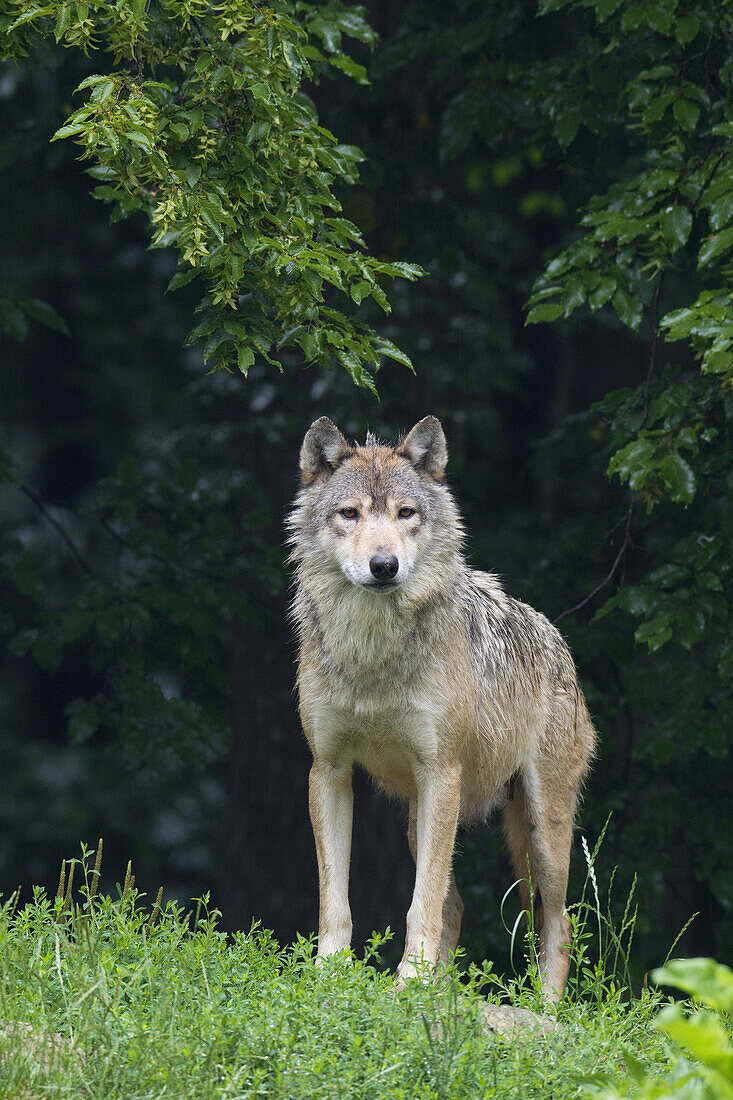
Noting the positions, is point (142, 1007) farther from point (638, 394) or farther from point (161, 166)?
point (638, 394)

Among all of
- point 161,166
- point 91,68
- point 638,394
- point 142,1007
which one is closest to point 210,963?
point 142,1007

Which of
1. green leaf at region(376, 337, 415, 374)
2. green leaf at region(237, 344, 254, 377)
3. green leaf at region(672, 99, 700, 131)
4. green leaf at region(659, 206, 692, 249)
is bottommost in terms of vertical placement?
green leaf at region(237, 344, 254, 377)

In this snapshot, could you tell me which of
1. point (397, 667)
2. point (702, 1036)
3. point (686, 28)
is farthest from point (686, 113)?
point (702, 1036)

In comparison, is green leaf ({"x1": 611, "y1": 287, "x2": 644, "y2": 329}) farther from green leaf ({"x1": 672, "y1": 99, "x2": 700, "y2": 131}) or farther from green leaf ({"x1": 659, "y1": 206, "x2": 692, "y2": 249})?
green leaf ({"x1": 672, "y1": 99, "x2": 700, "y2": 131})

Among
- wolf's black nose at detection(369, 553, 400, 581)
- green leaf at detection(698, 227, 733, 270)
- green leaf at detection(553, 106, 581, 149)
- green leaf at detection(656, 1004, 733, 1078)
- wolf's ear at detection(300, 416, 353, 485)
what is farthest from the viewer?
green leaf at detection(553, 106, 581, 149)

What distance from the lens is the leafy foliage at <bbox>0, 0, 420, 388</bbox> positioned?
5035 mm

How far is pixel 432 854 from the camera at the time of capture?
5438 millimetres

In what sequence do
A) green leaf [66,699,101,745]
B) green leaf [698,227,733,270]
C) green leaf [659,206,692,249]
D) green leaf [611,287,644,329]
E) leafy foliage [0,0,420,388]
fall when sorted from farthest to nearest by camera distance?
green leaf [66,699,101,745]
green leaf [611,287,644,329]
green leaf [659,206,692,249]
green leaf [698,227,733,270]
leafy foliage [0,0,420,388]

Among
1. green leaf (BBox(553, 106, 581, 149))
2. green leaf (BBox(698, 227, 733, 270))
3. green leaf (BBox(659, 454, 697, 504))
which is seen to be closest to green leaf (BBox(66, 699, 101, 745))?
green leaf (BBox(659, 454, 697, 504))

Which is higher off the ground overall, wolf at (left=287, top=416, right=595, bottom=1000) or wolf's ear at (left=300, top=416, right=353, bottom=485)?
wolf's ear at (left=300, top=416, right=353, bottom=485)

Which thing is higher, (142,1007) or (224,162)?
Answer: (224,162)

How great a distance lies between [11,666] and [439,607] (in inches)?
355

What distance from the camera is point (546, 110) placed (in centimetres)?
730

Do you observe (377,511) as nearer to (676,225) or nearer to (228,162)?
(228,162)
